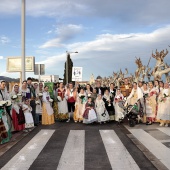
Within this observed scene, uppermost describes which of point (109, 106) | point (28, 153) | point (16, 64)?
point (16, 64)

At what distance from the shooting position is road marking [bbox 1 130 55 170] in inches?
236

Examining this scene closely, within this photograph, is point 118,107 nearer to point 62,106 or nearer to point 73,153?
point 62,106

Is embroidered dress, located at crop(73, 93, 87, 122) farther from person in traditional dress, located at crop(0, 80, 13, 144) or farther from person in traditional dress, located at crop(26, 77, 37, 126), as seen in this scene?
person in traditional dress, located at crop(0, 80, 13, 144)

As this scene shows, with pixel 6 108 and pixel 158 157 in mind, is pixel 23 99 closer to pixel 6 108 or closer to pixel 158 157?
pixel 6 108

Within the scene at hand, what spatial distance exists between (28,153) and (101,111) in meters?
5.91

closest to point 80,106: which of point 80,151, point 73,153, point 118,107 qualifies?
point 118,107

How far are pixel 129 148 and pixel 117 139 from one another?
4.24 ft

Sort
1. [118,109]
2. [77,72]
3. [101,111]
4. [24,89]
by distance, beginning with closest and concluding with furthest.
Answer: [24,89]
[101,111]
[118,109]
[77,72]

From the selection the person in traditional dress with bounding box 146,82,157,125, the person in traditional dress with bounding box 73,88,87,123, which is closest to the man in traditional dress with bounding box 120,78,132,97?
the person in traditional dress with bounding box 146,82,157,125

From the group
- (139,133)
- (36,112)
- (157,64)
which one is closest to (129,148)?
(139,133)

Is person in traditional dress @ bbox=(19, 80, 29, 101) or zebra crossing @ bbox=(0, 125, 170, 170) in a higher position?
person in traditional dress @ bbox=(19, 80, 29, 101)

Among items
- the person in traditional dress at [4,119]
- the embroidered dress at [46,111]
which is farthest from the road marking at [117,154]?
the embroidered dress at [46,111]

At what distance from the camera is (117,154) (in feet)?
22.9

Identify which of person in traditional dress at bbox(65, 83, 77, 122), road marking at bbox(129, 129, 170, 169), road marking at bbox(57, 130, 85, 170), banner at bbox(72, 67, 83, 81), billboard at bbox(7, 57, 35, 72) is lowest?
road marking at bbox(57, 130, 85, 170)
